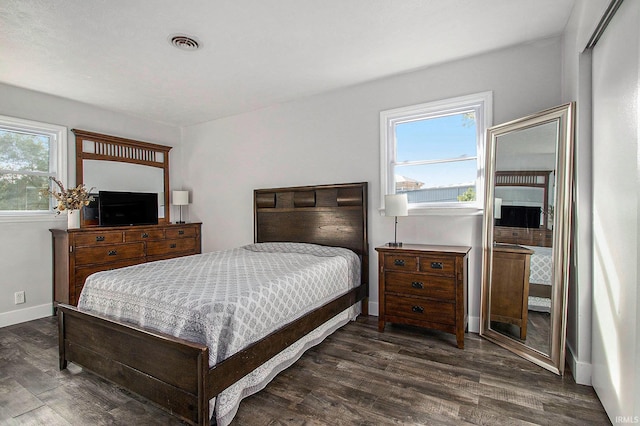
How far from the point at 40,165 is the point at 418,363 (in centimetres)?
461

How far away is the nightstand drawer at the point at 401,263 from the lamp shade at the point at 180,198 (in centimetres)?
344

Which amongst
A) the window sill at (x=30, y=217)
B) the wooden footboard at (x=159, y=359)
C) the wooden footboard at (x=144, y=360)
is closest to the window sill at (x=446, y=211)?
the wooden footboard at (x=159, y=359)

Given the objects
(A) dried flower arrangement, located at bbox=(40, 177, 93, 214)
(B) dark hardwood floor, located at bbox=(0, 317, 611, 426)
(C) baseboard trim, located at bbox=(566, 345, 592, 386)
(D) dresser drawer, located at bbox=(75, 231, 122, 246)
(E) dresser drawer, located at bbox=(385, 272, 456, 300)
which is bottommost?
(B) dark hardwood floor, located at bbox=(0, 317, 611, 426)

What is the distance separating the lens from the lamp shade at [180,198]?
5.04 meters

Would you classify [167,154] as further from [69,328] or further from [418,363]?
Result: [418,363]

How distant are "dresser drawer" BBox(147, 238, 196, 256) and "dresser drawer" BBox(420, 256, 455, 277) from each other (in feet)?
11.3

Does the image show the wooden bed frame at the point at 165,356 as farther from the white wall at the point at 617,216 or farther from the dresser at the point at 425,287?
the white wall at the point at 617,216

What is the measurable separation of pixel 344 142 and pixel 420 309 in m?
2.03

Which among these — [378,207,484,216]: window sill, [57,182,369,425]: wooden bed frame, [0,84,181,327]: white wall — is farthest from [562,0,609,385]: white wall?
[0,84,181,327]: white wall

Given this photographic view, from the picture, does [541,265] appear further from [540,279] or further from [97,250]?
[97,250]

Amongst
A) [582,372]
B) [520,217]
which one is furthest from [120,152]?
[582,372]

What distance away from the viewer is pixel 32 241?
147 inches

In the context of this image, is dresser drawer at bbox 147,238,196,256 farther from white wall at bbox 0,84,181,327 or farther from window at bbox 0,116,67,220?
window at bbox 0,116,67,220

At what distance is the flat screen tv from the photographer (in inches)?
162
